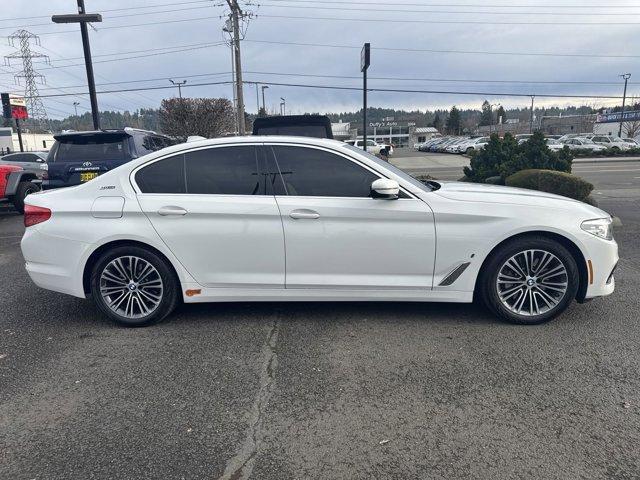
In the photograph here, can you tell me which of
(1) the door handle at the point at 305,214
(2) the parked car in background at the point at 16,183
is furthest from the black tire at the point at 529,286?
(2) the parked car in background at the point at 16,183

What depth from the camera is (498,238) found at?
4.05 m

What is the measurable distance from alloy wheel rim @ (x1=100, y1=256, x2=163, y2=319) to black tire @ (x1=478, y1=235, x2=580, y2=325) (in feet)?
9.32

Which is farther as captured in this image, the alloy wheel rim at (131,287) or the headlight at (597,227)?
the alloy wheel rim at (131,287)

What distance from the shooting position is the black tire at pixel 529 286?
4094 mm

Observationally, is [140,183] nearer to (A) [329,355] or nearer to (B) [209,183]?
(B) [209,183]

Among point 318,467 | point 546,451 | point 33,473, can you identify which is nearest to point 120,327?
point 33,473

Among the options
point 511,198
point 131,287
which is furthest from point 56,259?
point 511,198

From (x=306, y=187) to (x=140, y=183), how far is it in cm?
147

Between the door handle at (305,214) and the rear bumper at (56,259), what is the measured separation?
1.82 metres

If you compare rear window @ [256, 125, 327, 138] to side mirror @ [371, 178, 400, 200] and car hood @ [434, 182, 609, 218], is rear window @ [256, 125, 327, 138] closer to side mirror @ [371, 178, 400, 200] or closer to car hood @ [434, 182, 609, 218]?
car hood @ [434, 182, 609, 218]

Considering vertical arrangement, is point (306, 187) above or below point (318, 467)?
above

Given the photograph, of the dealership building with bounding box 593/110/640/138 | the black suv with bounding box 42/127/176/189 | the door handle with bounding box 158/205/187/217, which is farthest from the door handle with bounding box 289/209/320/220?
the dealership building with bounding box 593/110/640/138

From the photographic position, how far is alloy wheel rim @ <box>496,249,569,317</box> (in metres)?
4.13

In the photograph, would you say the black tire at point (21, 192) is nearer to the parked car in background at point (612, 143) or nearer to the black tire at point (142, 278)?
the black tire at point (142, 278)
